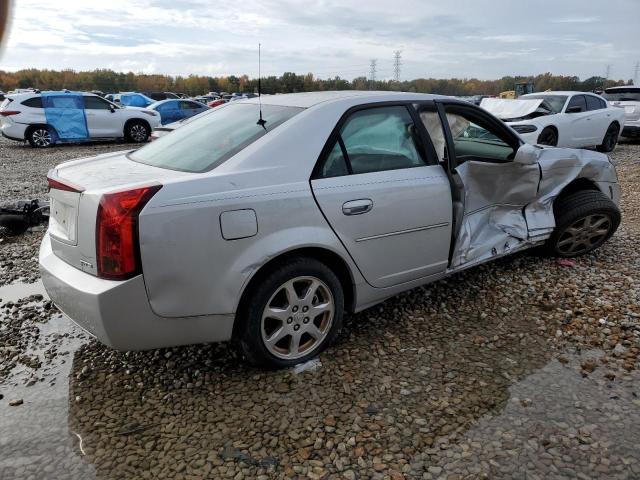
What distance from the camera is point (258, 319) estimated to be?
274 centimetres

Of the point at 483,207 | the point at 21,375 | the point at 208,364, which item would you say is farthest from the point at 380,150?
the point at 21,375

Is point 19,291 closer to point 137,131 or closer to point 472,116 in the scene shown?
point 472,116

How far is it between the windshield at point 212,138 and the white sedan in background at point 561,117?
802cm

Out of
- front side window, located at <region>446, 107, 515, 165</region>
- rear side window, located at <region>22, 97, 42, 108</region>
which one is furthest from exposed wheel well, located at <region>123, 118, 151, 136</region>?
front side window, located at <region>446, 107, 515, 165</region>

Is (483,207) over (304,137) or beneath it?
beneath

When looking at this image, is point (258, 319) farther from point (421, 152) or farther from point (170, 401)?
point (421, 152)

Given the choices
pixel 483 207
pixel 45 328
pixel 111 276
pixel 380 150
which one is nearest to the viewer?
pixel 111 276

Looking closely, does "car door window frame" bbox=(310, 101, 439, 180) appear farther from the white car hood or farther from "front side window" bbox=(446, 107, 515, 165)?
the white car hood

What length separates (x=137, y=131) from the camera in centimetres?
1570

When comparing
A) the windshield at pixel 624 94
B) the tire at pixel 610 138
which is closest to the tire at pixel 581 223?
the tire at pixel 610 138

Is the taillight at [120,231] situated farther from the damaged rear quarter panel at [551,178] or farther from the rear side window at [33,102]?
the rear side window at [33,102]

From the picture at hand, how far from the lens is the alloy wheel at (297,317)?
9.34ft

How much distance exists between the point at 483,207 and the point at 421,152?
2.93ft

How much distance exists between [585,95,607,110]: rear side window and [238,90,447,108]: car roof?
9667 millimetres
